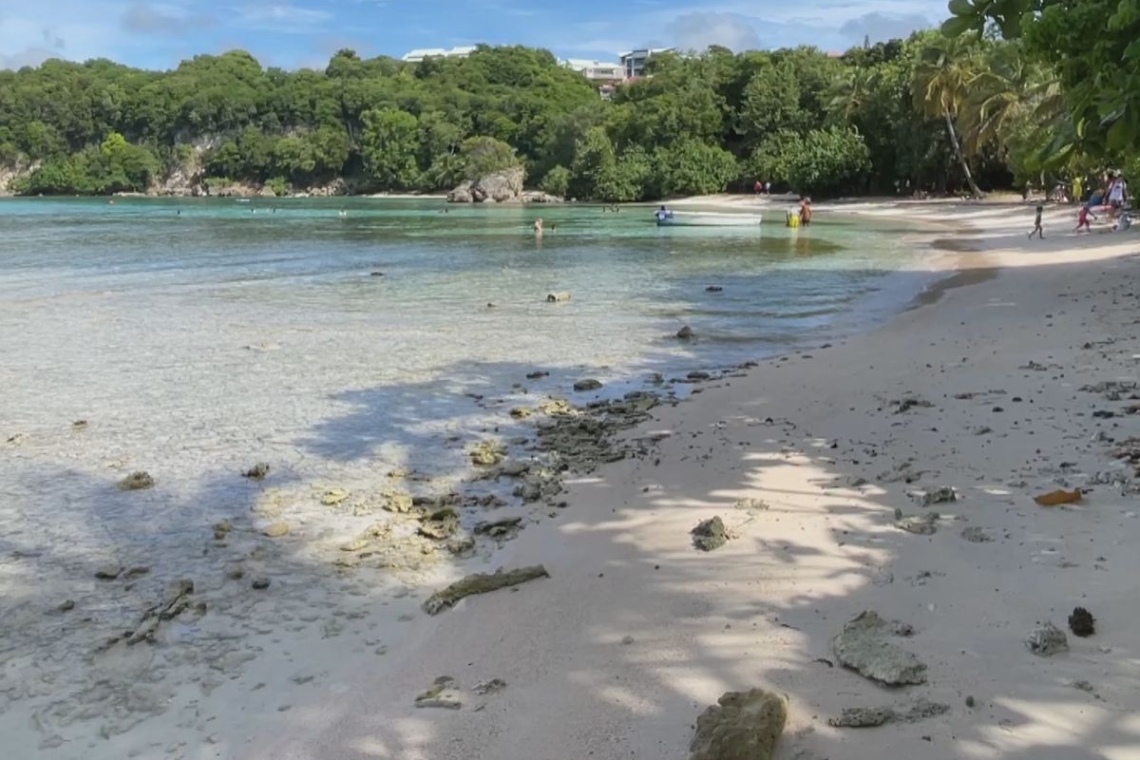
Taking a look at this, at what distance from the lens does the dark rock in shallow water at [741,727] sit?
319 centimetres

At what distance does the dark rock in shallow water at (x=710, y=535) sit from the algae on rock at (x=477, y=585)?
3.03 ft

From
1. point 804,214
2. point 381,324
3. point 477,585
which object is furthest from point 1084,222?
point 477,585

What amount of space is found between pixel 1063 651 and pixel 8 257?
39.8m

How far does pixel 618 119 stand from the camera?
320ft

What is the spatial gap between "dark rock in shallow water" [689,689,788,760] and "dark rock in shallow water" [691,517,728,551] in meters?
1.80

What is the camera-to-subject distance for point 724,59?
3942 inches

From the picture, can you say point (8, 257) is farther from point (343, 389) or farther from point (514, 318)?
point (343, 389)

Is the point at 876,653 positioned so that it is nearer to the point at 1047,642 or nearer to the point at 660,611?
the point at 1047,642

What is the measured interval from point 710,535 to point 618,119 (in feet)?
317

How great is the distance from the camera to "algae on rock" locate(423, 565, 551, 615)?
518 centimetres

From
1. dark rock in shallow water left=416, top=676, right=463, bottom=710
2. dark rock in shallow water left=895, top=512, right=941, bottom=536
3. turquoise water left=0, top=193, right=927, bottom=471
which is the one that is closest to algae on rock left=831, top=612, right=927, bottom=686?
dark rock in shallow water left=895, top=512, right=941, bottom=536

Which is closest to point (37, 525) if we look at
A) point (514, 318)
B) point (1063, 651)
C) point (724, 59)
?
point (1063, 651)

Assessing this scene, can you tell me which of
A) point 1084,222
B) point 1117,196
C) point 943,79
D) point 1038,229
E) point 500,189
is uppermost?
point 943,79

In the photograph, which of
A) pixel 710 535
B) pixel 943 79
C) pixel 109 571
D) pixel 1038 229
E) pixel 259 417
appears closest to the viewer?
pixel 710 535
